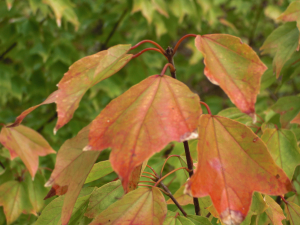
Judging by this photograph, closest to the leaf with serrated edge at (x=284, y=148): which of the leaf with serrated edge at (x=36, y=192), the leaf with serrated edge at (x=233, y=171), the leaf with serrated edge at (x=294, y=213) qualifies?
the leaf with serrated edge at (x=294, y=213)

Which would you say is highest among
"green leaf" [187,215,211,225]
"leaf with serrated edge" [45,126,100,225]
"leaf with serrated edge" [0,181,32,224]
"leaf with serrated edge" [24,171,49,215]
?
"leaf with serrated edge" [45,126,100,225]

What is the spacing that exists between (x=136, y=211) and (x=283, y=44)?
50 centimetres

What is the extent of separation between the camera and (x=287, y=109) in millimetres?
749

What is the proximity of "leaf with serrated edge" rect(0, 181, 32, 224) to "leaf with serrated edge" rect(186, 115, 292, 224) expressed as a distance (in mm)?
670

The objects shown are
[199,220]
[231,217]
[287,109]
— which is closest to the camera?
[231,217]

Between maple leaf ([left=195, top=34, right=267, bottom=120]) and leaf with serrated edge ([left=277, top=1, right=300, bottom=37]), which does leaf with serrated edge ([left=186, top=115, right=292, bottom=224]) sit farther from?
leaf with serrated edge ([left=277, top=1, right=300, bottom=37])

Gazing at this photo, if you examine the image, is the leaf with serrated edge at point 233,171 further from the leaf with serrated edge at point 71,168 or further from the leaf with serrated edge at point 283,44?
the leaf with serrated edge at point 283,44

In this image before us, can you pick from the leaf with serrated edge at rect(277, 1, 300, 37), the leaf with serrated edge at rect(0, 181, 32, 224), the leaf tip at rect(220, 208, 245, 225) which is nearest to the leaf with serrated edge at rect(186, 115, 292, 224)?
the leaf tip at rect(220, 208, 245, 225)

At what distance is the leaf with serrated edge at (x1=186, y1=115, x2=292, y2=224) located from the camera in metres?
0.36

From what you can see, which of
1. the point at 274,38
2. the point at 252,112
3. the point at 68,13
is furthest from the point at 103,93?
the point at 252,112

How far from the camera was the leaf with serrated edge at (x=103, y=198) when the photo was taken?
476 millimetres

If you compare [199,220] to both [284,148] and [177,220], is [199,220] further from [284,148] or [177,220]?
[284,148]

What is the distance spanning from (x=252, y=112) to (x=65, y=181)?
0.90ft

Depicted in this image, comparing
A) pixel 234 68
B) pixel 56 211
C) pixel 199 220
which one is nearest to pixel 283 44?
pixel 234 68
